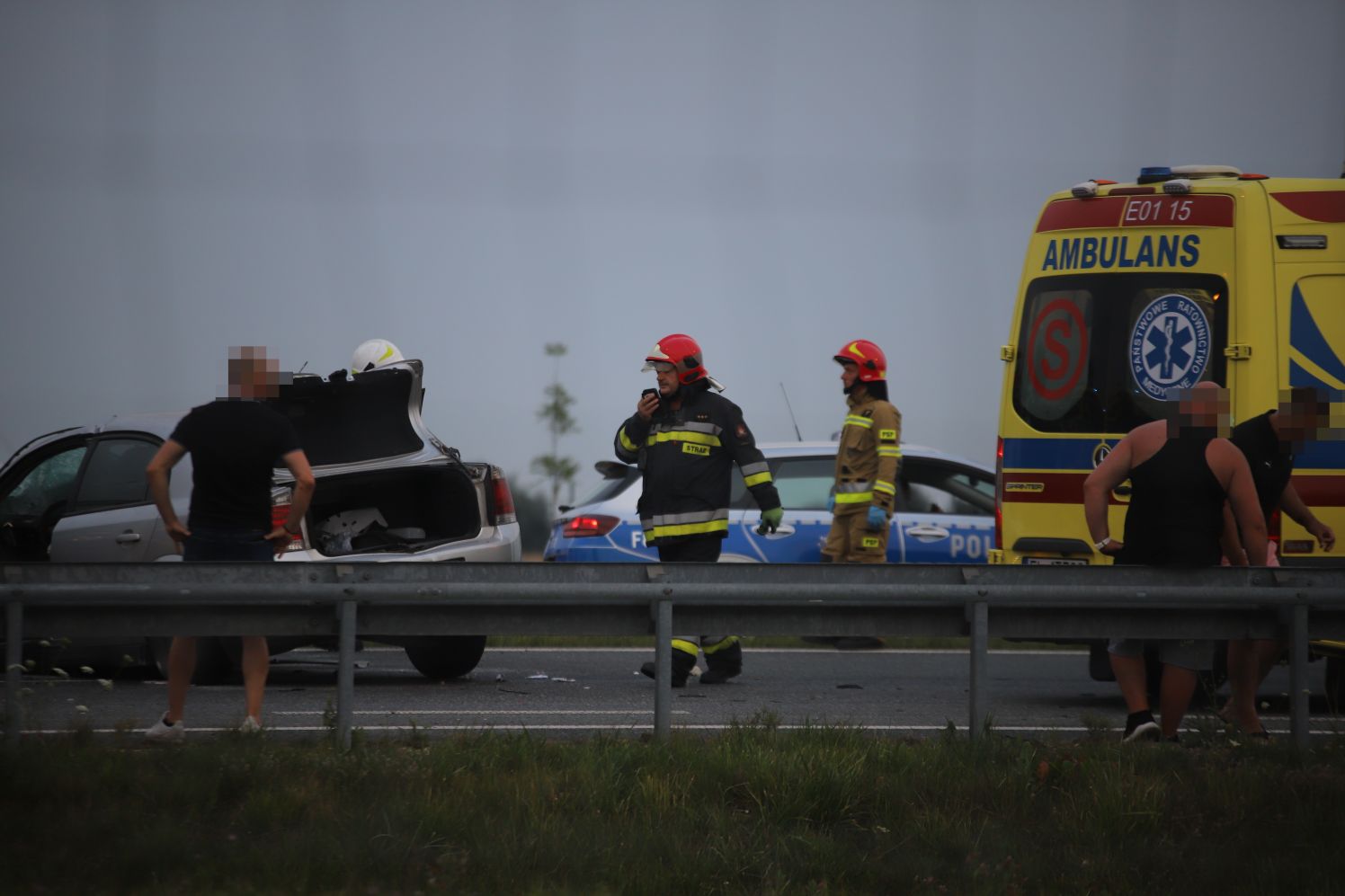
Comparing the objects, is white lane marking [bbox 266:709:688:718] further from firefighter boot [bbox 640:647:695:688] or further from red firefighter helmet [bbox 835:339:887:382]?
red firefighter helmet [bbox 835:339:887:382]

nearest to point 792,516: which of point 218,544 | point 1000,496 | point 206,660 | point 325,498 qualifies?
point 1000,496

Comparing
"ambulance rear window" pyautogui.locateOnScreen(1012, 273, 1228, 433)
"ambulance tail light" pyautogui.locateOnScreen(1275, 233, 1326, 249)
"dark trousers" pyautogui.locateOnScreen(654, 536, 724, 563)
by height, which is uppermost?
"ambulance tail light" pyautogui.locateOnScreen(1275, 233, 1326, 249)

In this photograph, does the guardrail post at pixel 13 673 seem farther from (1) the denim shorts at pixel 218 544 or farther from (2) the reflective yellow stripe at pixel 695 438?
(2) the reflective yellow stripe at pixel 695 438

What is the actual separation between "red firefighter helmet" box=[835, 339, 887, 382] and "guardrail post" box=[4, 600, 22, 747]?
6.18 meters

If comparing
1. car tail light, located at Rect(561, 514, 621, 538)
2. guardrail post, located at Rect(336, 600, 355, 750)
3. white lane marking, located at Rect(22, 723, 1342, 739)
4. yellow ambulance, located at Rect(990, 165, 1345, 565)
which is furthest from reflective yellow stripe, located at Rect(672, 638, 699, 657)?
car tail light, located at Rect(561, 514, 621, 538)

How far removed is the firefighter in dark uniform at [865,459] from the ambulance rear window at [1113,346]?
5.40 feet

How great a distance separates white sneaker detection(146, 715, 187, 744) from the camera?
5.73m

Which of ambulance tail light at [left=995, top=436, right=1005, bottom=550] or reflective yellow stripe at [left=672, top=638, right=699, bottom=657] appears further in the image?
ambulance tail light at [left=995, top=436, right=1005, bottom=550]

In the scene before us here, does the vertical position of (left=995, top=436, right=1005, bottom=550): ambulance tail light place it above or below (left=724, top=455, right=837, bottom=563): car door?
above

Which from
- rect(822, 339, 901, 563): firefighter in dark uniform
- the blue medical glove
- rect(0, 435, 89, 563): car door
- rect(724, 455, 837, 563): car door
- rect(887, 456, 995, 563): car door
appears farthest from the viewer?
rect(887, 456, 995, 563): car door

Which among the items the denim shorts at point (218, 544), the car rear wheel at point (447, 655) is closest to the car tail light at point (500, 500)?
the car rear wheel at point (447, 655)

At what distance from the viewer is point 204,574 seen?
5.85 metres

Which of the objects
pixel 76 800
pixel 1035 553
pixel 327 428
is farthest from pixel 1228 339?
pixel 76 800

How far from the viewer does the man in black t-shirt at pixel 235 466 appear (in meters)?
6.51
